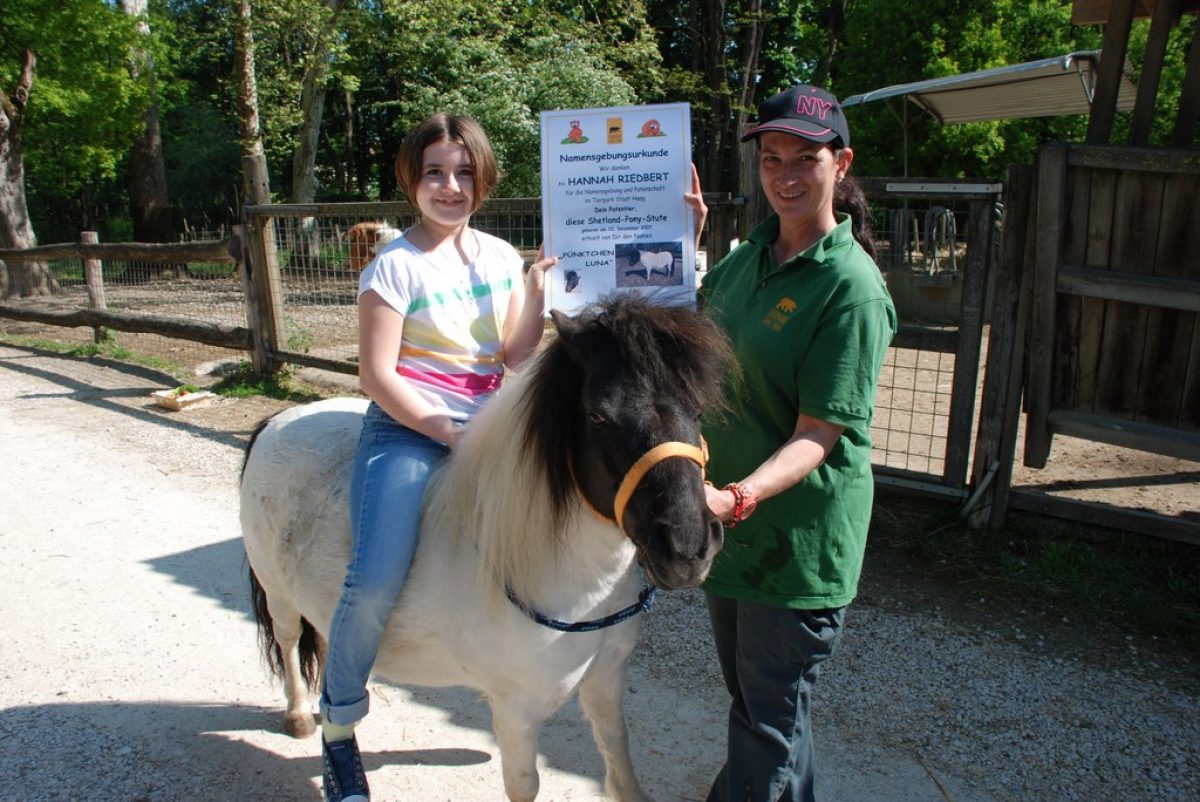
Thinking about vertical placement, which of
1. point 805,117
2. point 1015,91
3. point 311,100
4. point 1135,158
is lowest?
point 805,117

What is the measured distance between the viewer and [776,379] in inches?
78.3

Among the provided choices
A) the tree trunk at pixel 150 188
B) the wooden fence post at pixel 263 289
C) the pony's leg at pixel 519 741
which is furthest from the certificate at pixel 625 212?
the tree trunk at pixel 150 188


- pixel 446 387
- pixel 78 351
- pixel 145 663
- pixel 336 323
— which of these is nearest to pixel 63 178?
pixel 78 351

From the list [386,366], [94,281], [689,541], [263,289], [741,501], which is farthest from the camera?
[94,281]

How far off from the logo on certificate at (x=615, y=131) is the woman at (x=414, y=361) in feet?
1.33

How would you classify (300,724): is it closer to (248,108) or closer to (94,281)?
(94,281)

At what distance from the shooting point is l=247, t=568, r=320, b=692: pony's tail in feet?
10.6

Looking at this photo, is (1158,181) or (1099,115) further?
(1099,115)

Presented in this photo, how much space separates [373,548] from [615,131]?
1537mm

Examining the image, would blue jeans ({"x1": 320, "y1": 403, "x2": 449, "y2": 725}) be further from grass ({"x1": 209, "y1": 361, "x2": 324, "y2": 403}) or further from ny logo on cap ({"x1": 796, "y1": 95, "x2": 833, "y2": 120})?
grass ({"x1": 209, "y1": 361, "x2": 324, "y2": 403})

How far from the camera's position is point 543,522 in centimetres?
208

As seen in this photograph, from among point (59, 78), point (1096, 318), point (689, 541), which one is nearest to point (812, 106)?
point (689, 541)

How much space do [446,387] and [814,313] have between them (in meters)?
1.11

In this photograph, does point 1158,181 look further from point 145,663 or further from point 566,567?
point 145,663
